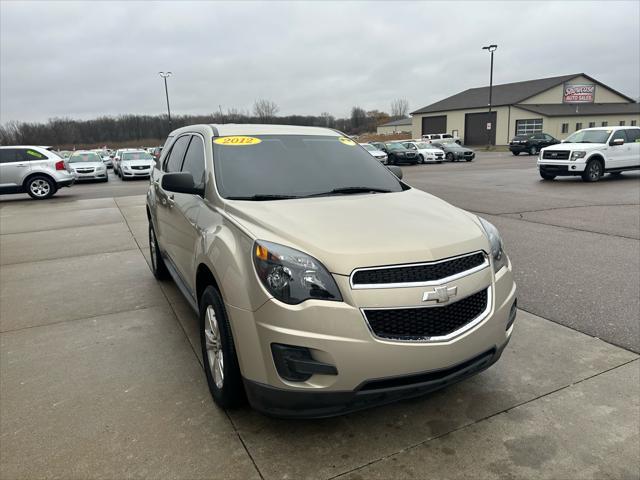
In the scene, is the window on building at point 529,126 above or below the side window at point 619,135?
above

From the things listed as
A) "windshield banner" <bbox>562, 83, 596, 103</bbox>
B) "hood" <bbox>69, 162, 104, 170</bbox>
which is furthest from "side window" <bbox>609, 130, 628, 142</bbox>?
"windshield banner" <bbox>562, 83, 596, 103</bbox>

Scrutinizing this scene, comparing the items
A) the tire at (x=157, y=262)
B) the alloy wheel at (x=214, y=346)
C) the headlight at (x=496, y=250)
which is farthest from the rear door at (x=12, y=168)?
the headlight at (x=496, y=250)

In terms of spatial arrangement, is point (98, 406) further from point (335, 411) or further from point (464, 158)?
point (464, 158)

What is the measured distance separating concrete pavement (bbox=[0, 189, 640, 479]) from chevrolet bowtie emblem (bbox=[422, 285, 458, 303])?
880 millimetres

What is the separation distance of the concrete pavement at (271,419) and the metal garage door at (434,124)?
2365 inches

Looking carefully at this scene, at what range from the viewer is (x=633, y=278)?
211 inches

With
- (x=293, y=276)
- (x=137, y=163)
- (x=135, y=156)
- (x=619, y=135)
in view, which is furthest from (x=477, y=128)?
(x=293, y=276)

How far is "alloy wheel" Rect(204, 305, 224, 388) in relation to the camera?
2848mm

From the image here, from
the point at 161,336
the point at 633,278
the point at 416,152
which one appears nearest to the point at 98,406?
the point at 161,336

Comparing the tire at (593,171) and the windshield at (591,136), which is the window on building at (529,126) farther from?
the tire at (593,171)

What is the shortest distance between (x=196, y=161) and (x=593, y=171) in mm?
15959

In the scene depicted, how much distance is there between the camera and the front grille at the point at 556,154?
52.5 feet

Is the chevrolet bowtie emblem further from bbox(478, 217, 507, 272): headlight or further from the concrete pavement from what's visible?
the concrete pavement

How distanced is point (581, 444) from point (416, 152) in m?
28.9
